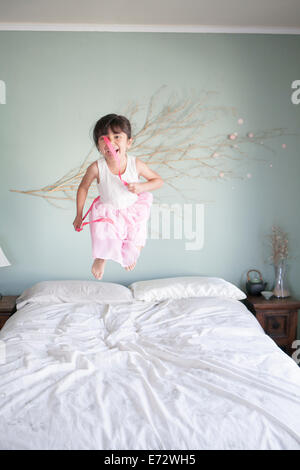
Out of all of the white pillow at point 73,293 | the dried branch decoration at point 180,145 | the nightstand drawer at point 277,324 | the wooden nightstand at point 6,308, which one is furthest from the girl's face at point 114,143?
the nightstand drawer at point 277,324

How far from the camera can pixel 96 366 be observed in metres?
2.03

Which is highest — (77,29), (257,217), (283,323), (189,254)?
(77,29)

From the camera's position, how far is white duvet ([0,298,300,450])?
Result: 1.50 metres

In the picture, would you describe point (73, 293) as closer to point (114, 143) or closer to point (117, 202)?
point (117, 202)

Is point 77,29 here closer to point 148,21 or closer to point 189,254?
point 148,21

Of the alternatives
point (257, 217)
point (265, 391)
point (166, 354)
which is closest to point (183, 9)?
point (257, 217)

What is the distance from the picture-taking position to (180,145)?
10.6 feet

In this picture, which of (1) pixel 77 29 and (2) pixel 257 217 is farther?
(2) pixel 257 217

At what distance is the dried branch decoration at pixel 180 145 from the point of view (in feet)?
10.4

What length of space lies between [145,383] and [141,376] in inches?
2.9

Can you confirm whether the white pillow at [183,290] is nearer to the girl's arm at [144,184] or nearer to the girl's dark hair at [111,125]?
the girl's arm at [144,184]

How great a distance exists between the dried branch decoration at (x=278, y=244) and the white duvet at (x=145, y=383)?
77cm

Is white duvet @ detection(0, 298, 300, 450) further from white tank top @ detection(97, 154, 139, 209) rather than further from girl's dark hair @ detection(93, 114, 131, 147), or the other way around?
girl's dark hair @ detection(93, 114, 131, 147)

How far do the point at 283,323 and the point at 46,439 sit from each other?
84.5 inches
